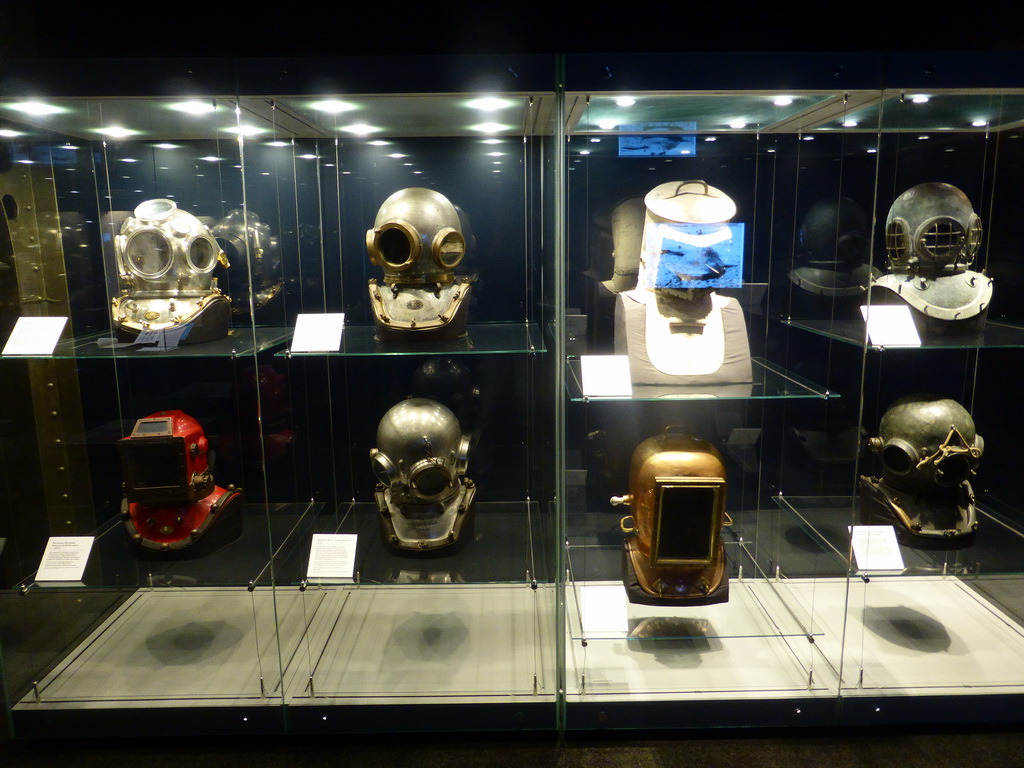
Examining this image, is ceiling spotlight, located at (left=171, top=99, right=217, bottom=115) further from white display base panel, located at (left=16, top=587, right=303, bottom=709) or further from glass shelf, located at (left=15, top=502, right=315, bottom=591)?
white display base panel, located at (left=16, top=587, right=303, bottom=709)

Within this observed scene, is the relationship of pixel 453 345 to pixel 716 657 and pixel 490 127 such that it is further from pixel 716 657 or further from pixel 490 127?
pixel 716 657

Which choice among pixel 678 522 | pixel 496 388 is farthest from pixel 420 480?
pixel 678 522

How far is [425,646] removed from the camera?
264 centimetres

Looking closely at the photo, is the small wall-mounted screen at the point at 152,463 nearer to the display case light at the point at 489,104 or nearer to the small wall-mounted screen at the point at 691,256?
the display case light at the point at 489,104

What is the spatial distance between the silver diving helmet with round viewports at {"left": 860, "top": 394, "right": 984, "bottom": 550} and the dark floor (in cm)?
65

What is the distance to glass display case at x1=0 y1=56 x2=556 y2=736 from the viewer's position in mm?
2346

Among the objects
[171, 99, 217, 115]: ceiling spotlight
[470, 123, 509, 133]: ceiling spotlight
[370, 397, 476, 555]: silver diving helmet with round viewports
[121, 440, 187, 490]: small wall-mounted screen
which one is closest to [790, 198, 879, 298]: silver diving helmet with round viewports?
[470, 123, 509, 133]: ceiling spotlight

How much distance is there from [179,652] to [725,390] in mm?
2216

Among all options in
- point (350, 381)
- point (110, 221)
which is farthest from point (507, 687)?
point (110, 221)

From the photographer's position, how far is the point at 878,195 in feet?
8.30

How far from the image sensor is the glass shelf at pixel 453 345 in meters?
2.35

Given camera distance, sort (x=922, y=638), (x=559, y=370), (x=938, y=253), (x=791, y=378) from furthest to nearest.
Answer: (x=922, y=638) < (x=791, y=378) < (x=938, y=253) < (x=559, y=370)

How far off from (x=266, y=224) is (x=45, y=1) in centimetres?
91

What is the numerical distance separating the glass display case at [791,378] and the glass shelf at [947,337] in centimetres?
1
